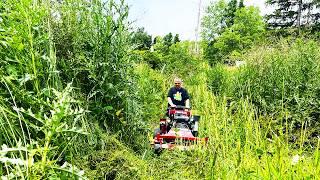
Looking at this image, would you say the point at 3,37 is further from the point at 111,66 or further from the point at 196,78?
the point at 196,78

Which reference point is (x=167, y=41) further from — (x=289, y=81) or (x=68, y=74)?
(x=68, y=74)

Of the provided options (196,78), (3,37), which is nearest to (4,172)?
(3,37)

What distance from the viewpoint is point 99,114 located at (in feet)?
15.9

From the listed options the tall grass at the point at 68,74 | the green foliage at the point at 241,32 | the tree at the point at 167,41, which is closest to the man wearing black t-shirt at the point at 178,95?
the tall grass at the point at 68,74

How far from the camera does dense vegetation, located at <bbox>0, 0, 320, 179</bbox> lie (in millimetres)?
2736

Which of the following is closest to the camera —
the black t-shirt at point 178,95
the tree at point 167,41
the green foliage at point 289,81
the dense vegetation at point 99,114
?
the dense vegetation at point 99,114

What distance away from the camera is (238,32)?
118 feet

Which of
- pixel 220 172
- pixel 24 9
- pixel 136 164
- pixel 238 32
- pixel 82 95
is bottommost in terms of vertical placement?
pixel 136 164

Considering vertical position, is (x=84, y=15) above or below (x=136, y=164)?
above

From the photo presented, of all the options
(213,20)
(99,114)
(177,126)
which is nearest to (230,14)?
(213,20)

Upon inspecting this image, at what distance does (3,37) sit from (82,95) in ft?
5.52

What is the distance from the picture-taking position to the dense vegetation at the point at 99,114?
2736mm

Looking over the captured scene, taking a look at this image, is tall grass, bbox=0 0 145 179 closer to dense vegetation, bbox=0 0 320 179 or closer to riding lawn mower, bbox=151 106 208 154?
dense vegetation, bbox=0 0 320 179

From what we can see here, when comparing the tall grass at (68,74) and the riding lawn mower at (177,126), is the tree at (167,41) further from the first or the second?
the tall grass at (68,74)
